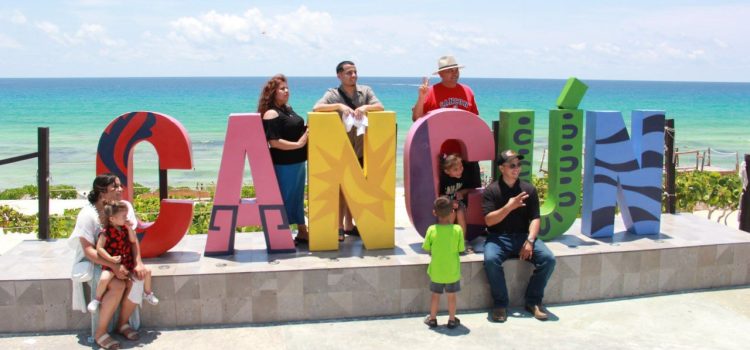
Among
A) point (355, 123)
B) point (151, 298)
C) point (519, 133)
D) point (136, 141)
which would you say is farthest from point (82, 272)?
point (519, 133)

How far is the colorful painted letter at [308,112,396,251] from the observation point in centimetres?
678

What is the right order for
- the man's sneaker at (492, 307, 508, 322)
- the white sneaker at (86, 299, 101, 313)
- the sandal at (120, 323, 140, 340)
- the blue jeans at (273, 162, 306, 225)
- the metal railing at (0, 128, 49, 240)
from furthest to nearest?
1. the metal railing at (0, 128, 49, 240)
2. the blue jeans at (273, 162, 306, 225)
3. the man's sneaker at (492, 307, 508, 322)
4. the sandal at (120, 323, 140, 340)
5. the white sneaker at (86, 299, 101, 313)

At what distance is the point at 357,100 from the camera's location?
722cm

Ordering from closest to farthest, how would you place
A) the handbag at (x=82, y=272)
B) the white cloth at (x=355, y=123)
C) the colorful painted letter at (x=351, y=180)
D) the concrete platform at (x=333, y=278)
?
the handbag at (x=82, y=272) → the concrete platform at (x=333, y=278) → the colorful painted letter at (x=351, y=180) → the white cloth at (x=355, y=123)

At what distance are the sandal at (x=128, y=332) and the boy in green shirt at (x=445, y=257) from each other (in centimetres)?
247

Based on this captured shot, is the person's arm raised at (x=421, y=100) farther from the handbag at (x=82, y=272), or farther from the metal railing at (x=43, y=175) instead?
the metal railing at (x=43, y=175)

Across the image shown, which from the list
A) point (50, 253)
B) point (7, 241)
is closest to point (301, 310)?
point (50, 253)

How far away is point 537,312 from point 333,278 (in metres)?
1.85

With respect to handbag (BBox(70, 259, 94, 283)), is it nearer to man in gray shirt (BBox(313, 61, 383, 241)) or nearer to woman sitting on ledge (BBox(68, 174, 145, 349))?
woman sitting on ledge (BBox(68, 174, 145, 349))

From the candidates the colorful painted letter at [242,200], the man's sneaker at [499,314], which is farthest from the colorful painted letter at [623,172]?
the colorful painted letter at [242,200]

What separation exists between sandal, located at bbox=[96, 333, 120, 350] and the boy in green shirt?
2596 mm

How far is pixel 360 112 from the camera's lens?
6934 mm

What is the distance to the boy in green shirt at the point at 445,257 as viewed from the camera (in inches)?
241

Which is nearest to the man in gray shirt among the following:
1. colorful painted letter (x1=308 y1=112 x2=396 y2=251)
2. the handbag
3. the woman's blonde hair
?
colorful painted letter (x1=308 y1=112 x2=396 y2=251)
